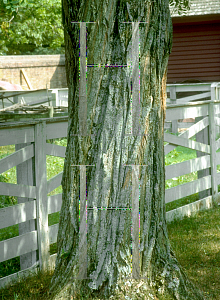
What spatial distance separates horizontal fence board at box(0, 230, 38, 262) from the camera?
10.4ft

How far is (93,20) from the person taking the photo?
238cm

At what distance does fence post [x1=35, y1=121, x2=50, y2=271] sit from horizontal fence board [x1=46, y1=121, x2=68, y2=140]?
10 centimetres

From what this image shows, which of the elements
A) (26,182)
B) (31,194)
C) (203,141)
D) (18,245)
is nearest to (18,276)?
(18,245)

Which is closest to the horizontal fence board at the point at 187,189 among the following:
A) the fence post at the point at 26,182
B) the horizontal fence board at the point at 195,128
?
the horizontal fence board at the point at 195,128

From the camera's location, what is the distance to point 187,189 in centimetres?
529

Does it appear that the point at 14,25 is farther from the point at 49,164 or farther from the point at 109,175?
the point at 109,175

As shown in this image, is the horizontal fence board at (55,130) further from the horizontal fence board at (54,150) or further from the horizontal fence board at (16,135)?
the horizontal fence board at (16,135)

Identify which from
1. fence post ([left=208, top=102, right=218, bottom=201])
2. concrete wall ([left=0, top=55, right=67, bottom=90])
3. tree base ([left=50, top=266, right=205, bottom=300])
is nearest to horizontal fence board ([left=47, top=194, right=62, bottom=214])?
tree base ([left=50, top=266, right=205, bottom=300])

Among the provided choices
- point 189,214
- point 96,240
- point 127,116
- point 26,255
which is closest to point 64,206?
point 96,240

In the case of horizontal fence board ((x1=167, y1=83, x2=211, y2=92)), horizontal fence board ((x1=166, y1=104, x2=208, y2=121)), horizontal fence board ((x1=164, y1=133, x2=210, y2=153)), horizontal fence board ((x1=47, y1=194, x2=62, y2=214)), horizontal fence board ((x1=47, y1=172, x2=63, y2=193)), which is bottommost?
A: horizontal fence board ((x1=47, y1=194, x2=62, y2=214))

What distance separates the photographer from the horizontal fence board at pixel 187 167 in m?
4.97

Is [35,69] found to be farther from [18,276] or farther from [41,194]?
[18,276]

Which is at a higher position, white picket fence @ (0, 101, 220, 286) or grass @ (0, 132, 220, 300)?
white picket fence @ (0, 101, 220, 286)

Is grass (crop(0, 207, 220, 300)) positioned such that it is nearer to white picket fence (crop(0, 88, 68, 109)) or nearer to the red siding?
white picket fence (crop(0, 88, 68, 109))
